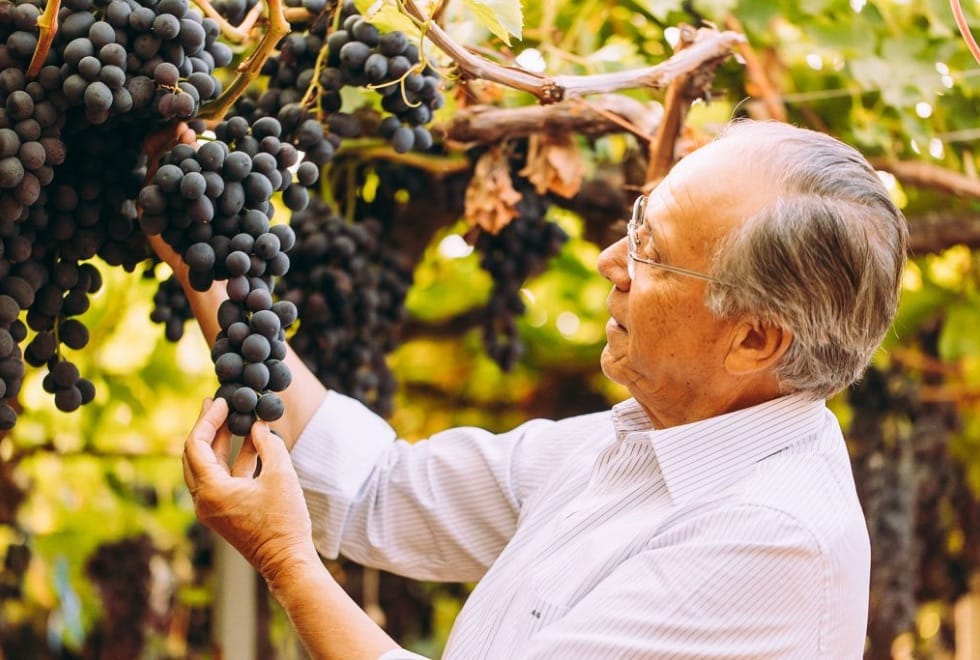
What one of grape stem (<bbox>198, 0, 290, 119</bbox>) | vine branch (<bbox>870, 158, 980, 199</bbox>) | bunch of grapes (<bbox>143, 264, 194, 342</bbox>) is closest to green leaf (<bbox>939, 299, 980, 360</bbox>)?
vine branch (<bbox>870, 158, 980, 199</bbox>)

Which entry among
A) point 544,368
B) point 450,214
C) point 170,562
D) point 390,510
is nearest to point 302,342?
point 390,510

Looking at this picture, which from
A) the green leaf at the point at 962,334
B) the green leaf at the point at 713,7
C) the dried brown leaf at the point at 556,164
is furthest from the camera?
the green leaf at the point at 962,334

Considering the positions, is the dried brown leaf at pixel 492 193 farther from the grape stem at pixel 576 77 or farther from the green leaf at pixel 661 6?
the green leaf at pixel 661 6

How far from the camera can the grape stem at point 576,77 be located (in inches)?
59.9

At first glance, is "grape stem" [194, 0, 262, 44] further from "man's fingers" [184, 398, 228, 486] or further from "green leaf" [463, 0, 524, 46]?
"man's fingers" [184, 398, 228, 486]

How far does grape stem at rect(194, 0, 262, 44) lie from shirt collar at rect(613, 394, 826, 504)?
75cm

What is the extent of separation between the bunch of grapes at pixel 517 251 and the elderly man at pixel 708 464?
0.67 metres

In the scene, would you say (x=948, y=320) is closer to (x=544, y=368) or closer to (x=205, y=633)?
(x=544, y=368)

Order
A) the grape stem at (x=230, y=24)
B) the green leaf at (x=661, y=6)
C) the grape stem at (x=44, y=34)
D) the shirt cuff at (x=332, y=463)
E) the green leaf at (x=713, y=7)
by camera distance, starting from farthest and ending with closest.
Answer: the green leaf at (x=713, y=7) → the green leaf at (x=661, y=6) → the shirt cuff at (x=332, y=463) → the grape stem at (x=230, y=24) → the grape stem at (x=44, y=34)

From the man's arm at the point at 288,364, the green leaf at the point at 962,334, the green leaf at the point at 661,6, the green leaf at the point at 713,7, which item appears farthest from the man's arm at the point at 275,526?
the green leaf at the point at 962,334

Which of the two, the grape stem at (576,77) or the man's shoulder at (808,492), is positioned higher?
the grape stem at (576,77)

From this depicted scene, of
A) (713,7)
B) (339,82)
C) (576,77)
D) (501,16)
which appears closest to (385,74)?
(339,82)

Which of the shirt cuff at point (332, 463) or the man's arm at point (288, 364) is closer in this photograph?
the man's arm at point (288, 364)

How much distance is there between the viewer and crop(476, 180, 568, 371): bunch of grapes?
7.43 ft
